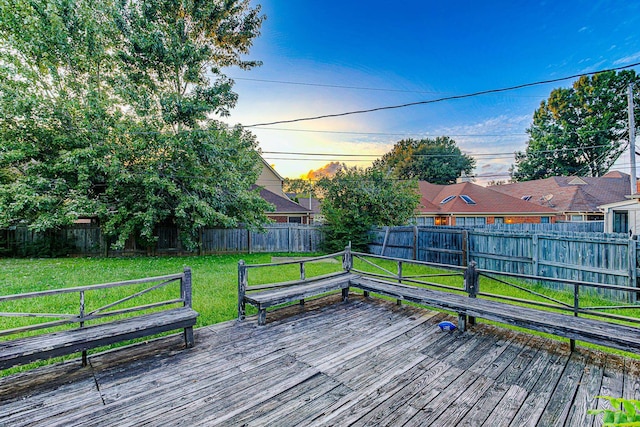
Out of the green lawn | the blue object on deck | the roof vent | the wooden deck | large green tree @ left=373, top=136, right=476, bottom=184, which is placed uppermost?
large green tree @ left=373, top=136, right=476, bottom=184

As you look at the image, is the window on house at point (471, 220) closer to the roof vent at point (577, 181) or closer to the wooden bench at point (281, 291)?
the roof vent at point (577, 181)

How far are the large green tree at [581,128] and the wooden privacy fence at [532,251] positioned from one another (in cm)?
2081

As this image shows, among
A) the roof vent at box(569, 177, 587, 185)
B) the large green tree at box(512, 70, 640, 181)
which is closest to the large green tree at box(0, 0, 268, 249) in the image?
the roof vent at box(569, 177, 587, 185)

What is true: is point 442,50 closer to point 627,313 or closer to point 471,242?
point 471,242

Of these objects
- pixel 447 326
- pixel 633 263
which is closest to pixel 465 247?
pixel 633 263

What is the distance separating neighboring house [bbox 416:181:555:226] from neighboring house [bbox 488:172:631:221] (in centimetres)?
135

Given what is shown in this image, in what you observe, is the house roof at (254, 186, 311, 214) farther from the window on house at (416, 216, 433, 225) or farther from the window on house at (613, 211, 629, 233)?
the window on house at (613, 211, 629, 233)

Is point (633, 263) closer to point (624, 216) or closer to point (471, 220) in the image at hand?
point (624, 216)

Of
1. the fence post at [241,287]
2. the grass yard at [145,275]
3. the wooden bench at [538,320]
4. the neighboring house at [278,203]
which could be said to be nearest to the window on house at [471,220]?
the neighboring house at [278,203]

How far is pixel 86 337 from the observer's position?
10.5ft

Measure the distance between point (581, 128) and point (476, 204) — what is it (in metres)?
16.7

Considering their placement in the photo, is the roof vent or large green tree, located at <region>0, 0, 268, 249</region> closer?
large green tree, located at <region>0, 0, 268, 249</region>

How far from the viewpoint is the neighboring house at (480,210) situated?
2011 centimetres

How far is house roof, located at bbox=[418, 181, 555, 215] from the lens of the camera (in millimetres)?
20109
